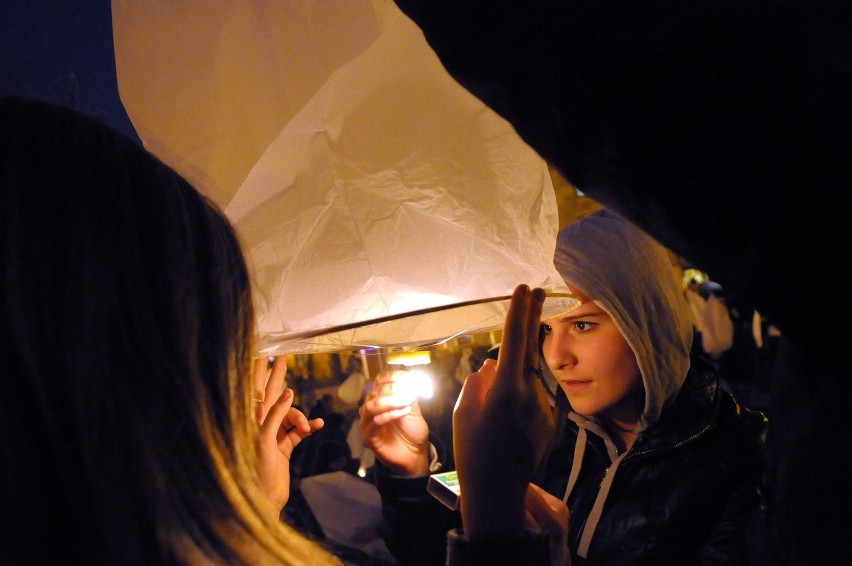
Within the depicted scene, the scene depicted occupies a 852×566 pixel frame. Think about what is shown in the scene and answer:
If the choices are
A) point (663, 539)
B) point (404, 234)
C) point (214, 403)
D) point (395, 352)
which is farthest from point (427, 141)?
point (663, 539)

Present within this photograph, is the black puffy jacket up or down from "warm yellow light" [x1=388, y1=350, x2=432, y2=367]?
down

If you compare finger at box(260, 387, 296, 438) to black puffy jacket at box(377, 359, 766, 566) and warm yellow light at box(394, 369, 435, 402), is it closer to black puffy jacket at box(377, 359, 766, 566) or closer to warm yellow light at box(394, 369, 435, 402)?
warm yellow light at box(394, 369, 435, 402)

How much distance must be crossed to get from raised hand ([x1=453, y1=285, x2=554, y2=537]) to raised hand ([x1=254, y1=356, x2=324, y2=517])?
1.92 feet

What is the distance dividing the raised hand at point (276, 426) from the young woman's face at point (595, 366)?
900 mm

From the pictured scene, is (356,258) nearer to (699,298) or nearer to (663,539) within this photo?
(663,539)

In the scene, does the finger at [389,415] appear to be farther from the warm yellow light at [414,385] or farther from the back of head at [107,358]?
the back of head at [107,358]

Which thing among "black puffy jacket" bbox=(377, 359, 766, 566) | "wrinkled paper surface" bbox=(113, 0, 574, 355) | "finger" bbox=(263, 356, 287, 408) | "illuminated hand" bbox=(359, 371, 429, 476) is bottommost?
"black puffy jacket" bbox=(377, 359, 766, 566)

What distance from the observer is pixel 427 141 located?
110cm

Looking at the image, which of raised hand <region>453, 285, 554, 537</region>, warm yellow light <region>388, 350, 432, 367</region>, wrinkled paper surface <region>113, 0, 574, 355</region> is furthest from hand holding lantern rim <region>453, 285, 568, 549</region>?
warm yellow light <region>388, 350, 432, 367</region>

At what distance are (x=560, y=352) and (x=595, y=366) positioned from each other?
124mm

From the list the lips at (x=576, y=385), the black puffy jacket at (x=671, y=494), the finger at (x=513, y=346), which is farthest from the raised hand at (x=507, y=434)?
the lips at (x=576, y=385)

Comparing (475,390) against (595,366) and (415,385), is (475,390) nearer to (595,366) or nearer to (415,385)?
(415,385)

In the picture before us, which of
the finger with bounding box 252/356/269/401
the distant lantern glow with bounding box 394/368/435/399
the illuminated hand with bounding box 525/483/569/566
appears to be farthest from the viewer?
the distant lantern glow with bounding box 394/368/435/399

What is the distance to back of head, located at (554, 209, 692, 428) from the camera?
5.90ft
